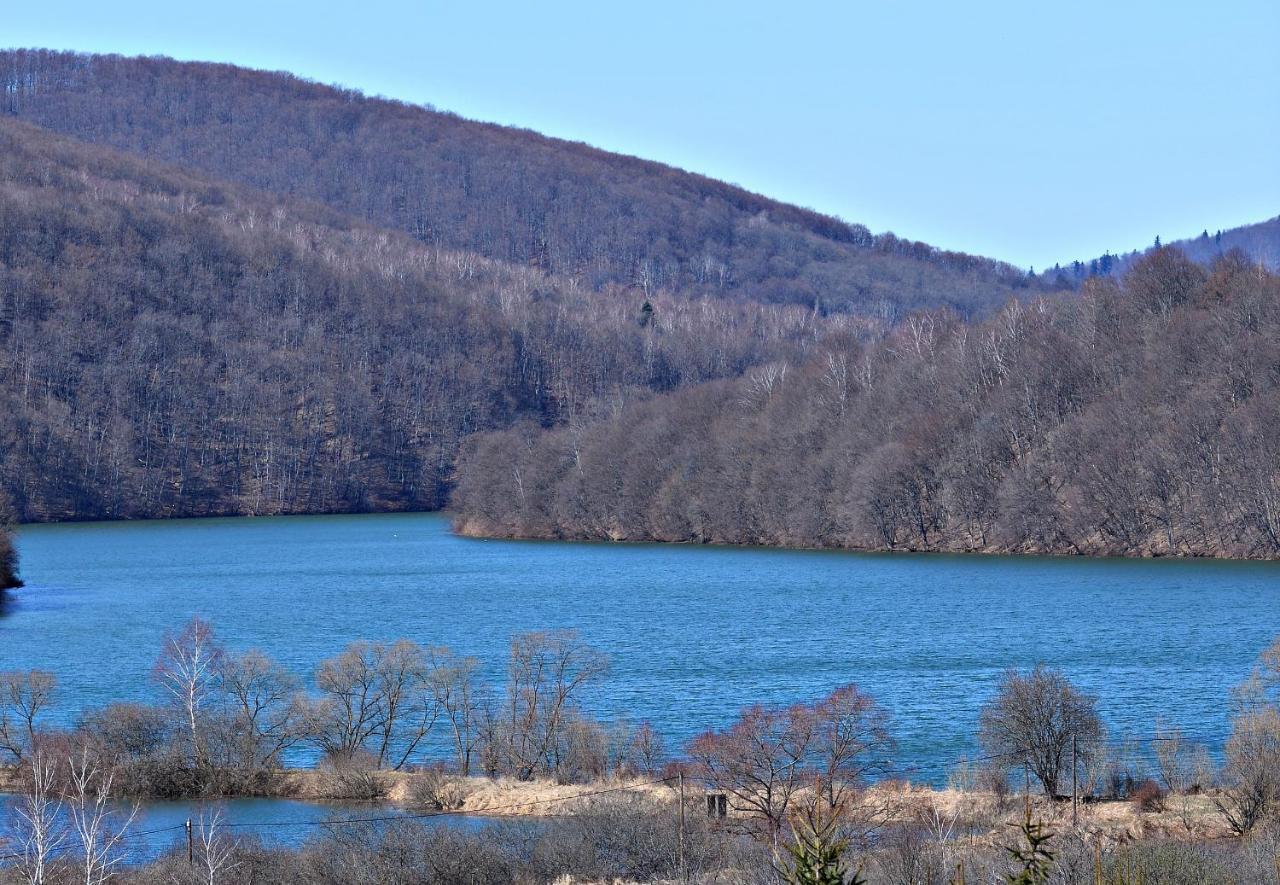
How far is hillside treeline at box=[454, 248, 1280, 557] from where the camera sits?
278 ft

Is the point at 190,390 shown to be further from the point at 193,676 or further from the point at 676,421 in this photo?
the point at 193,676

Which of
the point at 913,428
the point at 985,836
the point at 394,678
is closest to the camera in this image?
the point at 985,836

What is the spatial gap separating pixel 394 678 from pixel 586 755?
528cm

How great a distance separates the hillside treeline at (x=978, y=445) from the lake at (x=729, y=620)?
446 centimetres

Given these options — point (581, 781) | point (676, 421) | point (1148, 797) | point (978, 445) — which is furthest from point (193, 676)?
point (676, 421)

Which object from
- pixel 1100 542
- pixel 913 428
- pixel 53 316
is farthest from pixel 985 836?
pixel 53 316

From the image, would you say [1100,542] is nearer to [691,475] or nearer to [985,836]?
[691,475]

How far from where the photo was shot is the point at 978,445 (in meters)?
96.4

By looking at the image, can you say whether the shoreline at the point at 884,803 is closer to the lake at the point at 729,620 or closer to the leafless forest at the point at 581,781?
the leafless forest at the point at 581,781

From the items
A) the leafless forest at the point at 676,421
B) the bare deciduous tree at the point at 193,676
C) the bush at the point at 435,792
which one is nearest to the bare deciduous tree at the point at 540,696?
the bush at the point at 435,792

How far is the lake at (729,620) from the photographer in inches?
1629

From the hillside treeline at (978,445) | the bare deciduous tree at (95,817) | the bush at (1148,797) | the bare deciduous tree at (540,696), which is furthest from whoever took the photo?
the hillside treeline at (978,445)

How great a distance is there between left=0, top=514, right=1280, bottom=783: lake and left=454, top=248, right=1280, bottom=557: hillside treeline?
14.6ft

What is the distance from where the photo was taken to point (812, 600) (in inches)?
2623
